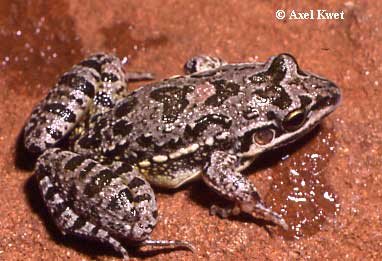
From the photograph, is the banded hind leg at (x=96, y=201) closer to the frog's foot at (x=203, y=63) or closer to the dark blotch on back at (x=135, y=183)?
the dark blotch on back at (x=135, y=183)

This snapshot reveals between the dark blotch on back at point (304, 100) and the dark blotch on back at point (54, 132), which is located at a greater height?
the dark blotch on back at point (304, 100)

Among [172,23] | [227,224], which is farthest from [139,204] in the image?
[172,23]

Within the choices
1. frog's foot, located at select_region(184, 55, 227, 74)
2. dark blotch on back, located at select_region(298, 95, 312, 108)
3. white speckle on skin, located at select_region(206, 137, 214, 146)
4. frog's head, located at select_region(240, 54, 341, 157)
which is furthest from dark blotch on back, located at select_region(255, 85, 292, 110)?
frog's foot, located at select_region(184, 55, 227, 74)

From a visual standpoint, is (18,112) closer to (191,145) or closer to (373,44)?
(191,145)

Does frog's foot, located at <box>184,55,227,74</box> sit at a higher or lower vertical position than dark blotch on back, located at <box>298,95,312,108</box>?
higher

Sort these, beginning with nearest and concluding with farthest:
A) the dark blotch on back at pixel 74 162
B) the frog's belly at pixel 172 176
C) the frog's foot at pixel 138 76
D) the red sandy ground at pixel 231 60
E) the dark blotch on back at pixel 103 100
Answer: the dark blotch on back at pixel 74 162 → the red sandy ground at pixel 231 60 → the frog's belly at pixel 172 176 → the dark blotch on back at pixel 103 100 → the frog's foot at pixel 138 76

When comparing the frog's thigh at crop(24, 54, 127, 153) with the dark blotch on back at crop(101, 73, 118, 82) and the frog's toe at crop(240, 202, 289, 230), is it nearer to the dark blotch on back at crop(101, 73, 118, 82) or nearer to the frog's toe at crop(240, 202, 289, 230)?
the dark blotch on back at crop(101, 73, 118, 82)

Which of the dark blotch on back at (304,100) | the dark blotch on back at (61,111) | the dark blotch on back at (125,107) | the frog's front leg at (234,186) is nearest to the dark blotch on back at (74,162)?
the dark blotch on back at (61,111)
